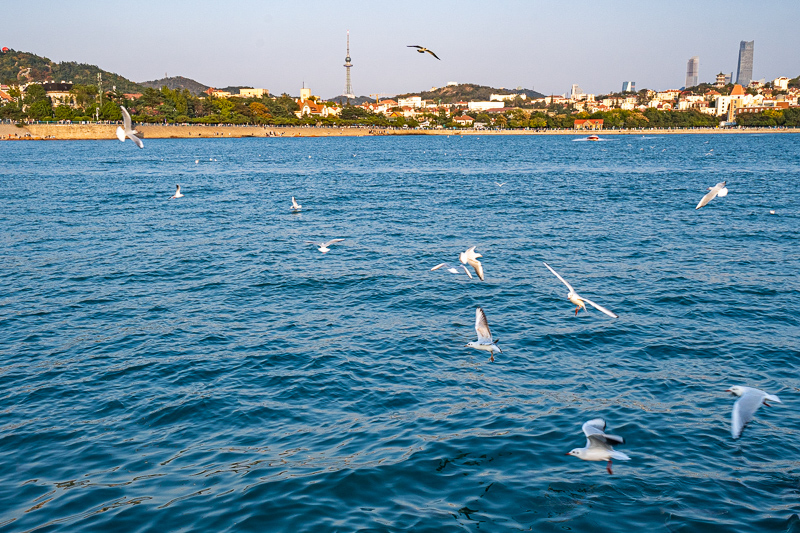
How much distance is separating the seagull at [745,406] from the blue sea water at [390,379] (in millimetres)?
1197

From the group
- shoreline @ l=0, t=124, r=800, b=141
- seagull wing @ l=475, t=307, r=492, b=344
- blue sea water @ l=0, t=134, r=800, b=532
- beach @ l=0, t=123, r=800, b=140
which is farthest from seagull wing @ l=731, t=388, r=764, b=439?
shoreline @ l=0, t=124, r=800, b=141

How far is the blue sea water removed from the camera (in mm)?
8852

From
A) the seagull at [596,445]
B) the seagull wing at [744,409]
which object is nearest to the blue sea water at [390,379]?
the seagull at [596,445]

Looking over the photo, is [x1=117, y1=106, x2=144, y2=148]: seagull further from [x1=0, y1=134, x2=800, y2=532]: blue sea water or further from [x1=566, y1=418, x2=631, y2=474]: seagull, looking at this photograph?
[x1=566, y1=418, x2=631, y2=474]: seagull

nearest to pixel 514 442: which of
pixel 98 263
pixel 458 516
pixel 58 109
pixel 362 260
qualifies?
pixel 458 516

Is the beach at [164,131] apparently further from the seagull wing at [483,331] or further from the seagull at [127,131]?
the seagull wing at [483,331]

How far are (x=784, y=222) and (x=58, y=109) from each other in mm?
166825

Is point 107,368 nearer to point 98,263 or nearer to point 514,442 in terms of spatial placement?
point 514,442

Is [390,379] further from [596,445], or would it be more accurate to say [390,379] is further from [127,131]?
[127,131]

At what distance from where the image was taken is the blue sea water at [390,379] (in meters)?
8.85

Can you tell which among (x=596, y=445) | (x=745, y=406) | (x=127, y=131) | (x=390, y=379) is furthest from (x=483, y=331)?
(x=127, y=131)

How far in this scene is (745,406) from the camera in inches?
356

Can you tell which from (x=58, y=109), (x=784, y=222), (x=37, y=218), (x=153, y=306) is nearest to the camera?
(x=153, y=306)

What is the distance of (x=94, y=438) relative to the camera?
10688 mm
